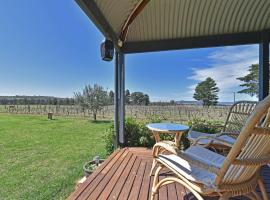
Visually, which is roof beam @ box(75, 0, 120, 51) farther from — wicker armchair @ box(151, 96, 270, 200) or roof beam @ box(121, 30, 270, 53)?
wicker armchair @ box(151, 96, 270, 200)

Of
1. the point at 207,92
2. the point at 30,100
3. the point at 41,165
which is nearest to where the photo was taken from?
the point at 41,165

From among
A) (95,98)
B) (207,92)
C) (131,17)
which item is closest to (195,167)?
(131,17)

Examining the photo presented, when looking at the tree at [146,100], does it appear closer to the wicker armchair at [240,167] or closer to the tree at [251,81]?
the tree at [251,81]

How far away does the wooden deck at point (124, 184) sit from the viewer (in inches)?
85.3

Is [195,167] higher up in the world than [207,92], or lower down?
lower down

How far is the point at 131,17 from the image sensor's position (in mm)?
3867

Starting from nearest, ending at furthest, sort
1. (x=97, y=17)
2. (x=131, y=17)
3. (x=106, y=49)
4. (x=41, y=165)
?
(x=97, y=17)
(x=106, y=49)
(x=131, y=17)
(x=41, y=165)

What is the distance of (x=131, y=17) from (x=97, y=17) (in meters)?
1.05

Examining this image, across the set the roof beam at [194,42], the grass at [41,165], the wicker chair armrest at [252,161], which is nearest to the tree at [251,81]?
the roof beam at [194,42]

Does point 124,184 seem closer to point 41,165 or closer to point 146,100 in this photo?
point 41,165

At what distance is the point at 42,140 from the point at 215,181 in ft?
25.3

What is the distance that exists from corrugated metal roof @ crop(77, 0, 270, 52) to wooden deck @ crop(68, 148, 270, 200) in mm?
2073

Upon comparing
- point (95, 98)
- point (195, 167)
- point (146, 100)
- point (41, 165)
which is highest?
point (95, 98)

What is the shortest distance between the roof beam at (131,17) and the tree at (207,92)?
336 centimetres
